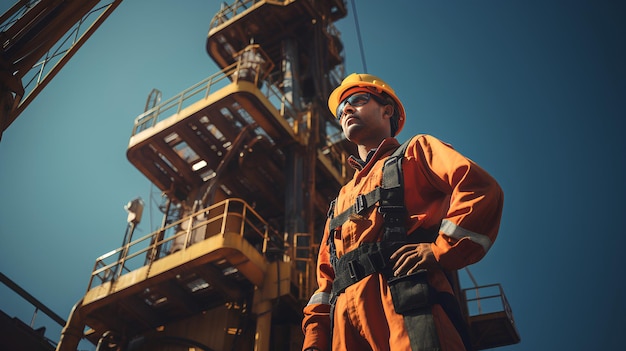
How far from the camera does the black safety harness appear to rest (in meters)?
2.87

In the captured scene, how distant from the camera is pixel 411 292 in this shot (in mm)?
2969

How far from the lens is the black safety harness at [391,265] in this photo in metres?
2.87

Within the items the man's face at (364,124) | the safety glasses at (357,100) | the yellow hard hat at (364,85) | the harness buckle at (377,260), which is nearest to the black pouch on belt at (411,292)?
the harness buckle at (377,260)

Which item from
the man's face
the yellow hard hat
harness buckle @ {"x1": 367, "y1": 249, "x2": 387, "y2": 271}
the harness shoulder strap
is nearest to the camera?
harness buckle @ {"x1": 367, "y1": 249, "x2": 387, "y2": 271}

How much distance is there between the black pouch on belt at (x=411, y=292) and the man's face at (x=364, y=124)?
1320 millimetres

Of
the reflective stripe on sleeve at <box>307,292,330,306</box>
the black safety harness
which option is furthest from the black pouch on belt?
the reflective stripe on sleeve at <box>307,292,330,306</box>

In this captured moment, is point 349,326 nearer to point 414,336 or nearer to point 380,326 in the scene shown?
point 380,326

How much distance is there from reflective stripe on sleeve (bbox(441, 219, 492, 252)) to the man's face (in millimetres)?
1288

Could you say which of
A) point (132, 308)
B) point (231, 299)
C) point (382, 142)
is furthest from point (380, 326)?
point (132, 308)

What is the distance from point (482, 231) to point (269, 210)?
12.8 meters

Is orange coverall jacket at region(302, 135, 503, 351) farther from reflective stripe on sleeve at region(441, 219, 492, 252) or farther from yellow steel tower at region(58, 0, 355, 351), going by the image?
yellow steel tower at region(58, 0, 355, 351)

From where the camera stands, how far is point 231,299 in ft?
36.2

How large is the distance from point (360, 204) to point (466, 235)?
0.75 metres

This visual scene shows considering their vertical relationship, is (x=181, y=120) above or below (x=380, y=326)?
above
